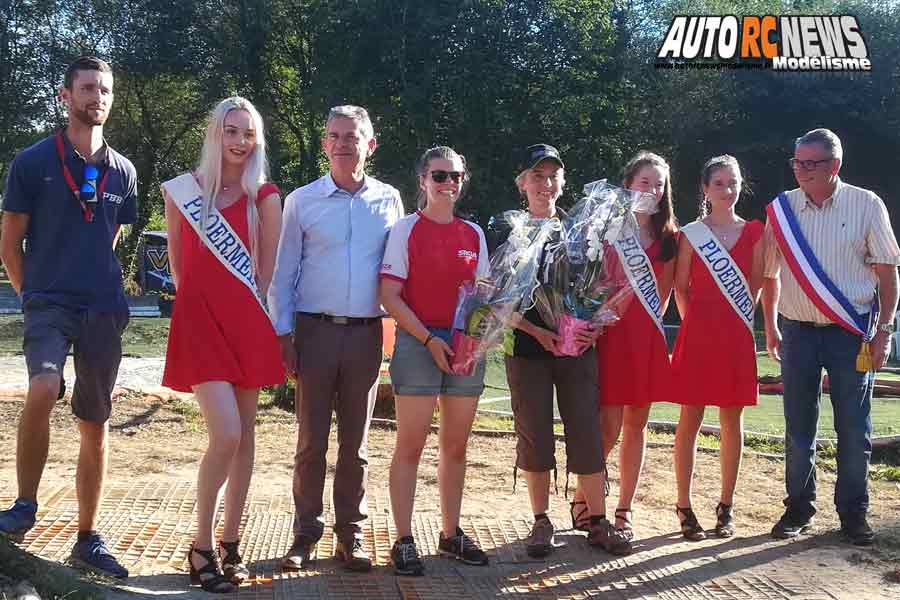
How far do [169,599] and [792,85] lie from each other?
91.3 feet

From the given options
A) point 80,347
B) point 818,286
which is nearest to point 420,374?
point 80,347

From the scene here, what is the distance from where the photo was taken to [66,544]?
4.45 metres

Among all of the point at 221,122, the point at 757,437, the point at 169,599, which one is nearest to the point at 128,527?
the point at 169,599

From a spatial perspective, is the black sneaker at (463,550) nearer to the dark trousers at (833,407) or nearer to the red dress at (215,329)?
the red dress at (215,329)

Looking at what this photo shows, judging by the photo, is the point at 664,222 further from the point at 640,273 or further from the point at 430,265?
the point at 430,265

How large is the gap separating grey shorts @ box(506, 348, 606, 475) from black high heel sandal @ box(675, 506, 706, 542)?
622 mm

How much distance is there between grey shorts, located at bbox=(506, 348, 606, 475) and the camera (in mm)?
4672

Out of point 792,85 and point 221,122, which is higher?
point 792,85

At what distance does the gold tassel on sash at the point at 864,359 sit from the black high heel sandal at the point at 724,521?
91 cm

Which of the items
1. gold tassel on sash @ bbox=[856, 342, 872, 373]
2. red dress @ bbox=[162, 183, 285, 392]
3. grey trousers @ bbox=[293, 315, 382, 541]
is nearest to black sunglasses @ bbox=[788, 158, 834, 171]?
gold tassel on sash @ bbox=[856, 342, 872, 373]

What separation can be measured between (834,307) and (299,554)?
274 cm

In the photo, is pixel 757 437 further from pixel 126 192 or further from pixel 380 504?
pixel 126 192

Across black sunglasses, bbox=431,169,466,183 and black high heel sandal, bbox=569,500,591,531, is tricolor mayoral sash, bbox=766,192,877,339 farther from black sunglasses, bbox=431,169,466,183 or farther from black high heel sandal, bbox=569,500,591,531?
black sunglasses, bbox=431,169,466,183

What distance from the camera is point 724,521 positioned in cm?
514
